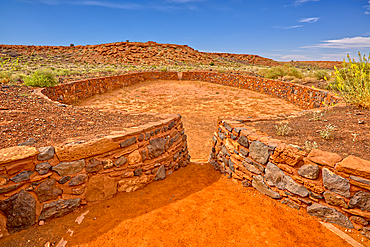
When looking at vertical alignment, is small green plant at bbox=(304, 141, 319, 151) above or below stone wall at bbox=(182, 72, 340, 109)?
below

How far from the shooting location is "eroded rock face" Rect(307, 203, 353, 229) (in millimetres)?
2408

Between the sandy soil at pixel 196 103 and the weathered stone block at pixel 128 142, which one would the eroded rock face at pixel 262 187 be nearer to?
the weathered stone block at pixel 128 142

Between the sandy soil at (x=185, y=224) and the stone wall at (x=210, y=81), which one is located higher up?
the stone wall at (x=210, y=81)

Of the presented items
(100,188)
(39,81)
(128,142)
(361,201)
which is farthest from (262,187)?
(39,81)

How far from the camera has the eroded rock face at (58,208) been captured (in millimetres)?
2670

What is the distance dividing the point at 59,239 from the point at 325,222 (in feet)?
10.8

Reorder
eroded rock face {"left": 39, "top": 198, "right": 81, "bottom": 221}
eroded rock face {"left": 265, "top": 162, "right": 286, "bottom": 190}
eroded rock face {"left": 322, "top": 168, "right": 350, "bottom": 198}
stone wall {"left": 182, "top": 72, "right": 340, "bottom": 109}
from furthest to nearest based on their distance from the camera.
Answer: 1. stone wall {"left": 182, "top": 72, "right": 340, "bottom": 109}
2. eroded rock face {"left": 265, "top": 162, "right": 286, "bottom": 190}
3. eroded rock face {"left": 39, "top": 198, "right": 81, "bottom": 221}
4. eroded rock face {"left": 322, "top": 168, "right": 350, "bottom": 198}

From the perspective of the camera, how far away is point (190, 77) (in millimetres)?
18828

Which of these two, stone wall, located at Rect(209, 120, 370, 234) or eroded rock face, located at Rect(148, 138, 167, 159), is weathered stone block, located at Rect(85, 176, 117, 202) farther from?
stone wall, located at Rect(209, 120, 370, 234)

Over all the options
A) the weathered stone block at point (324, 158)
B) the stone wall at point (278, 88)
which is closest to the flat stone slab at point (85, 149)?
the weathered stone block at point (324, 158)

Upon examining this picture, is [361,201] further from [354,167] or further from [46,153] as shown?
[46,153]

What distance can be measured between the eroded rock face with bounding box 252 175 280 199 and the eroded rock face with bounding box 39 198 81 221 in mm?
2703

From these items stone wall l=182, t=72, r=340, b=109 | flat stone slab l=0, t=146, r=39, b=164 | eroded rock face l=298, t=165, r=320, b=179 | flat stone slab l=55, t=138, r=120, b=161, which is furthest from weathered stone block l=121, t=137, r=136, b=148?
stone wall l=182, t=72, r=340, b=109

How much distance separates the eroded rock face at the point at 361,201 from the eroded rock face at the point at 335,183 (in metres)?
0.07
